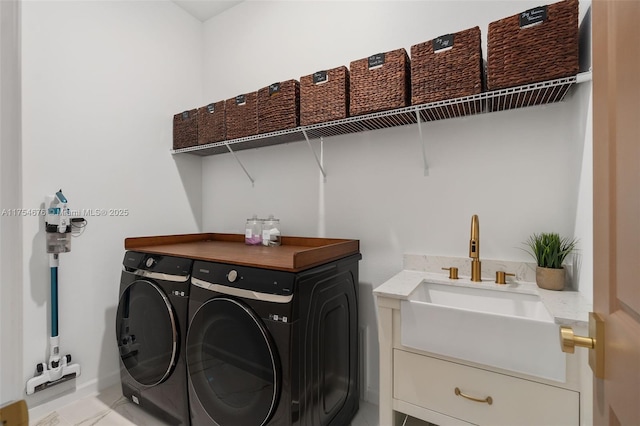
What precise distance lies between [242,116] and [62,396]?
2182 millimetres

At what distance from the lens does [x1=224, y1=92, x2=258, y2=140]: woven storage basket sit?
2.02 metres

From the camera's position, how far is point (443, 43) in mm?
1401

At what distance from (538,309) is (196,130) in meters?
2.52

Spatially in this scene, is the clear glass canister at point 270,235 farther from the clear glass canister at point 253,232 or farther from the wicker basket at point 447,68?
the wicker basket at point 447,68

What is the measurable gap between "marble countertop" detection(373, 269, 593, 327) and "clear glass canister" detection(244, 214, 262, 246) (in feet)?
3.54

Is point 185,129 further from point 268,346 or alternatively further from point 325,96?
point 268,346

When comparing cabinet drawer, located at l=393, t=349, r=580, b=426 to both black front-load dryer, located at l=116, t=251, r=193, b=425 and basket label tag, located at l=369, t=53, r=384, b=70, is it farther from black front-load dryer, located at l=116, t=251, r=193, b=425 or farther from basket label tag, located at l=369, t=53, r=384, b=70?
basket label tag, located at l=369, t=53, r=384, b=70

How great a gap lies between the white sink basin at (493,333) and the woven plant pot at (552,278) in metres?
0.08

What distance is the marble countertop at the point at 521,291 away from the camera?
39.8 inches

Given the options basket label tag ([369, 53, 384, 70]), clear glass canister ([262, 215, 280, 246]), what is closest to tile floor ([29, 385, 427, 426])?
clear glass canister ([262, 215, 280, 246])

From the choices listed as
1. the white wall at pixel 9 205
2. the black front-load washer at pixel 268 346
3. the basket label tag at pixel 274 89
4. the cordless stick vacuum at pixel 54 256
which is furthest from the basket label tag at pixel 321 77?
the cordless stick vacuum at pixel 54 256

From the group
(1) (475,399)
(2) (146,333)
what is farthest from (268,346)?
(2) (146,333)

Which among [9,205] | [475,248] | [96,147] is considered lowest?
[475,248]

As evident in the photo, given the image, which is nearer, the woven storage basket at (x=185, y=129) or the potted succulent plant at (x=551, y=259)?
the potted succulent plant at (x=551, y=259)
